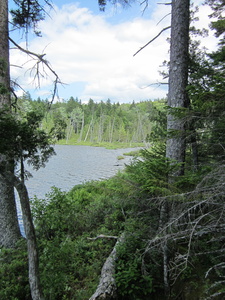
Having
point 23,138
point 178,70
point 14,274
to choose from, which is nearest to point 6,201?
point 14,274

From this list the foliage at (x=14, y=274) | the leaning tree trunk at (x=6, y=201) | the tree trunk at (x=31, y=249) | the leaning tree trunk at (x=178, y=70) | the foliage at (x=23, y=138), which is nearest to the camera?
the foliage at (x=23, y=138)

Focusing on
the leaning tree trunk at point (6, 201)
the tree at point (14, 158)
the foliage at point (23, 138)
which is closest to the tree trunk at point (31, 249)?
the tree at point (14, 158)

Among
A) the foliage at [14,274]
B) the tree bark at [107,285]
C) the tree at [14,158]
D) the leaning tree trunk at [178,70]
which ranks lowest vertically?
the foliage at [14,274]

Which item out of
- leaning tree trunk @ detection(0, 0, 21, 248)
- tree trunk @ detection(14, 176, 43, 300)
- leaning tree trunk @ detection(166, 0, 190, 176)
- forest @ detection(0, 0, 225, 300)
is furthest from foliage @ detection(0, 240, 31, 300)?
leaning tree trunk @ detection(166, 0, 190, 176)

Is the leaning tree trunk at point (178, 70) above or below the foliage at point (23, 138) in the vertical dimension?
above

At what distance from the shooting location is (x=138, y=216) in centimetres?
394

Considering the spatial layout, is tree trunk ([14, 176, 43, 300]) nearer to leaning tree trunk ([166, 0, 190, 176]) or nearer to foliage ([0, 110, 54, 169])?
foliage ([0, 110, 54, 169])

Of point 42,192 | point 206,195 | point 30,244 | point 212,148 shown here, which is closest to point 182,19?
point 212,148

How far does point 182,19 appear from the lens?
396 cm

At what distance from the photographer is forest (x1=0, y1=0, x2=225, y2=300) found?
2646mm

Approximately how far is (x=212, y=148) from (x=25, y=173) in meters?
4.59

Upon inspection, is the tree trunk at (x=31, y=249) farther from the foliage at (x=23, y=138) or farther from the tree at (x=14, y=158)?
the foliage at (x=23, y=138)

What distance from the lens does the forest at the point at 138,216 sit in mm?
2646

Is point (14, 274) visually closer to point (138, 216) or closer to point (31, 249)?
point (31, 249)
